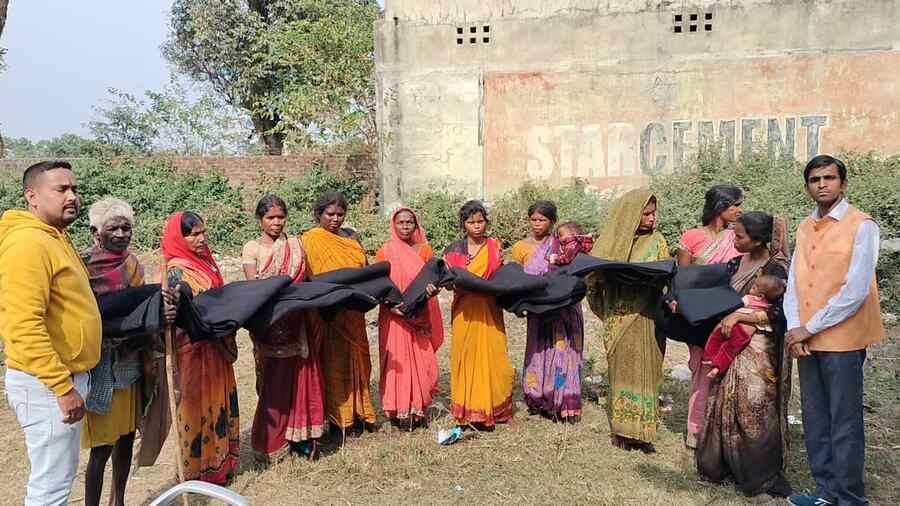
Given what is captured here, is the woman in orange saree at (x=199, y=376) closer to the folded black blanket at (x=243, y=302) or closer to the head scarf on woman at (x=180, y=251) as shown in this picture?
the head scarf on woman at (x=180, y=251)

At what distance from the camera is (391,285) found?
439 cm

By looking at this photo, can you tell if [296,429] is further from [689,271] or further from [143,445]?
[689,271]

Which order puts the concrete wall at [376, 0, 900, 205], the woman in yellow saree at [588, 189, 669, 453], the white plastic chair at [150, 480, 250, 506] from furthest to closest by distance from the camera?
1. the concrete wall at [376, 0, 900, 205]
2. the woman in yellow saree at [588, 189, 669, 453]
3. the white plastic chair at [150, 480, 250, 506]

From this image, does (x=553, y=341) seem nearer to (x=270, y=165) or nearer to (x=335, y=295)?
(x=335, y=295)

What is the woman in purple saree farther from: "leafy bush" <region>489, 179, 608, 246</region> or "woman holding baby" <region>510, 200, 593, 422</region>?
"leafy bush" <region>489, 179, 608, 246</region>

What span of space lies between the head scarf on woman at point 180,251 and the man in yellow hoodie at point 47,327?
828 millimetres

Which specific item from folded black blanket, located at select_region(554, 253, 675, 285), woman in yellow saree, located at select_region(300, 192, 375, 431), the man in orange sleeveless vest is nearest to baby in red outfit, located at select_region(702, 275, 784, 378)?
the man in orange sleeveless vest

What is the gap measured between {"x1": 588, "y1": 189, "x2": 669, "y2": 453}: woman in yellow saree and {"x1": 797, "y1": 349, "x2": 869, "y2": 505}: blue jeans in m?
0.97

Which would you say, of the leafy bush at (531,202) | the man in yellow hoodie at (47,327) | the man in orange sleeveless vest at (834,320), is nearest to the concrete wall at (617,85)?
the leafy bush at (531,202)

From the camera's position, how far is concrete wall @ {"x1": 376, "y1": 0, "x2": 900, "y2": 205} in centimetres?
1010

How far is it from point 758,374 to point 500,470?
66.3 inches

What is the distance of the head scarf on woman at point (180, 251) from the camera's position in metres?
3.63

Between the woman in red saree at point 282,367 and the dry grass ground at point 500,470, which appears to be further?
the woman in red saree at point 282,367

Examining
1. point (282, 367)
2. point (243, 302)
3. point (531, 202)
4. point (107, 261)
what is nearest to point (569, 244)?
point (282, 367)
